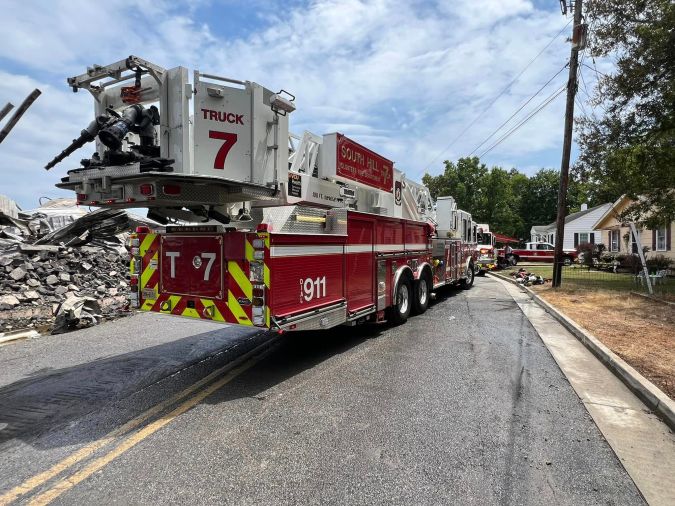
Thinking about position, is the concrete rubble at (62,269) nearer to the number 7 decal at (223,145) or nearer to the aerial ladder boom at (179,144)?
the aerial ladder boom at (179,144)

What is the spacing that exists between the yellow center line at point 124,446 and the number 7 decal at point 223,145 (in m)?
2.48

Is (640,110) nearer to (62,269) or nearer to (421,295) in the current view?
(421,295)

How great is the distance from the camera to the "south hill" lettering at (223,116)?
16.3 ft

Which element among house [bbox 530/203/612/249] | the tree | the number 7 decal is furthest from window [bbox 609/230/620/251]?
the number 7 decal

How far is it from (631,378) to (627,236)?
82.7ft

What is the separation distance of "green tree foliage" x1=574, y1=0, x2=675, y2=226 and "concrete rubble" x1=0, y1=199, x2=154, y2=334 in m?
15.1

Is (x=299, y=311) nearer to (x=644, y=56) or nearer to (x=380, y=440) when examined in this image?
(x=380, y=440)

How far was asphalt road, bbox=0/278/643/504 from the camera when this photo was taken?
314cm

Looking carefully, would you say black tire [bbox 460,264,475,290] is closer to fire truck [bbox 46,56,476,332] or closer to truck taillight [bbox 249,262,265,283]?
fire truck [bbox 46,56,476,332]

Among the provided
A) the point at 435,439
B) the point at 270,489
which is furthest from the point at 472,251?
the point at 270,489

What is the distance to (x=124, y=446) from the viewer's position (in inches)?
146

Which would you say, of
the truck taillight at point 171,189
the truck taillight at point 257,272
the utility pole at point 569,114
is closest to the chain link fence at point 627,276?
the utility pole at point 569,114

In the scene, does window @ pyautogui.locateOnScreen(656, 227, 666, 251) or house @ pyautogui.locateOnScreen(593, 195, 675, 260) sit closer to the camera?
house @ pyautogui.locateOnScreen(593, 195, 675, 260)

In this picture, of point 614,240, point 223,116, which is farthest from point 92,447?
point 614,240
